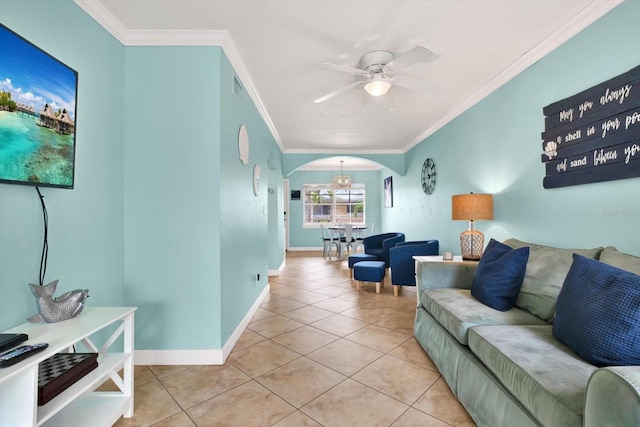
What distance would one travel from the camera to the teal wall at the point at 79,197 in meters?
1.38

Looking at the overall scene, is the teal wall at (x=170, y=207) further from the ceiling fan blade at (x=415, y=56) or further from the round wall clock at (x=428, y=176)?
the round wall clock at (x=428, y=176)

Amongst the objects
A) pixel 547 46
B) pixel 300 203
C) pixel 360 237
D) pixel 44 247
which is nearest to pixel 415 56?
pixel 547 46

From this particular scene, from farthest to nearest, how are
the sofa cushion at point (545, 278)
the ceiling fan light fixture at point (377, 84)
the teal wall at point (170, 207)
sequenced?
the ceiling fan light fixture at point (377, 84) < the teal wall at point (170, 207) < the sofa cushion at point (545, 278)

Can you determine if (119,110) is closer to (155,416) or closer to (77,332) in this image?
(77,332)

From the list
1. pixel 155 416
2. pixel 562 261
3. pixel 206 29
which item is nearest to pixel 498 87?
pixel 562 261

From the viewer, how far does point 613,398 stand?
0.81 m

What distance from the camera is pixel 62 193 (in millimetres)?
1632

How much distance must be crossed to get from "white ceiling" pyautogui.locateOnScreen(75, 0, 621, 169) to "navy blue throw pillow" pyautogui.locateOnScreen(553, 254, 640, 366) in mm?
1693

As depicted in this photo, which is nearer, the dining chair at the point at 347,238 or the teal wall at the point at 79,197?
the teal wall at the point at 79,197

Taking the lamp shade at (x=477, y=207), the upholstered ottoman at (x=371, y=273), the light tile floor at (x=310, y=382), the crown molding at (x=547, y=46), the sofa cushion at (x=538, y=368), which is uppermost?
the crown molding at (x=547, y=46)

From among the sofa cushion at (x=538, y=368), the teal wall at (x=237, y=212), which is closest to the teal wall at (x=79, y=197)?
the teal wall at (x=237, y=212)

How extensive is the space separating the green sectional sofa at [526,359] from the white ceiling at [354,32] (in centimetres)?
159

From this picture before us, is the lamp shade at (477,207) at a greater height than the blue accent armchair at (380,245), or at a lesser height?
greater

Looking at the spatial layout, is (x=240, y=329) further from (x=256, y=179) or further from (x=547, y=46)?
(x=547, y=46)
